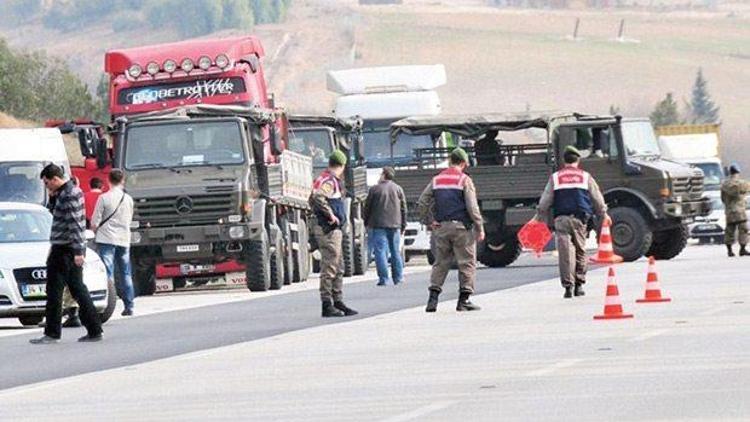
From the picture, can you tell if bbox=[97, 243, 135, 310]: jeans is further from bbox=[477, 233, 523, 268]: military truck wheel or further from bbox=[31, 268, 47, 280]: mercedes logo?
bbox=[477, 233, 523, 268]: military truck wheel

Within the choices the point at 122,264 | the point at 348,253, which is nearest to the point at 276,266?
the point at 348,253

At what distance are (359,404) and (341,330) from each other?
30.9ft

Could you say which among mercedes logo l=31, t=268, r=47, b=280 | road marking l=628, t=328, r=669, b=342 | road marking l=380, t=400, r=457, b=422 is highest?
mercedes logo l=31, t=268, r=47, b=280

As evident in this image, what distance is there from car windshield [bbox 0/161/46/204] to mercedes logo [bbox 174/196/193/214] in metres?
2.48

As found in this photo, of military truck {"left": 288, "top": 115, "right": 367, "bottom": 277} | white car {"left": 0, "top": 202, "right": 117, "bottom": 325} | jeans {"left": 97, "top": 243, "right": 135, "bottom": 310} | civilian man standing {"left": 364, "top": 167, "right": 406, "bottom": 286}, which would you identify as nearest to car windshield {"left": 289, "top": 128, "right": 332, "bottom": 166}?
military truck {"left": 288, "top": 115, "right": 367, "bottom": 277}

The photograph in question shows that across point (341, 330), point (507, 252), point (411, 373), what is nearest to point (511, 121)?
point (507, 252)

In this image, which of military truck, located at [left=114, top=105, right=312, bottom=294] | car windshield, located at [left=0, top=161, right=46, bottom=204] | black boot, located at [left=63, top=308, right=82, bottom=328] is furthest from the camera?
car windshield, located at [left=0, top=161, right=46, bottom=204]

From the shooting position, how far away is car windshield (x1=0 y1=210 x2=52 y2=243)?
30641 mm

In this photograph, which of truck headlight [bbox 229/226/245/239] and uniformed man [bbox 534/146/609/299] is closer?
uniformed man [bbox 534/146/609/299]

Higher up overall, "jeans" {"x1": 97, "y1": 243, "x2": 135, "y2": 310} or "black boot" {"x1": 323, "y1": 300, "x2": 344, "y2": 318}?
"jeans" {"x1": 97, "y1": 243, "x2": 135, "y2": 310}

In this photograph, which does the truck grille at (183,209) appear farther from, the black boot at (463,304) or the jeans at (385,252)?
the black boot at (463,304)

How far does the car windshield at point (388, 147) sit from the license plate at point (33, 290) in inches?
757

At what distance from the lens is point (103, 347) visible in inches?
993

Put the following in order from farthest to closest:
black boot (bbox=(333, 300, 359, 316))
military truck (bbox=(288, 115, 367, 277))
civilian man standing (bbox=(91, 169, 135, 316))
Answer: military truck (bbox=(288, 115, 367, 277)), civilian man standing (bbox=(91, 169, 135, 316)), black boot (bbox=(333, 300, 359, 316))
